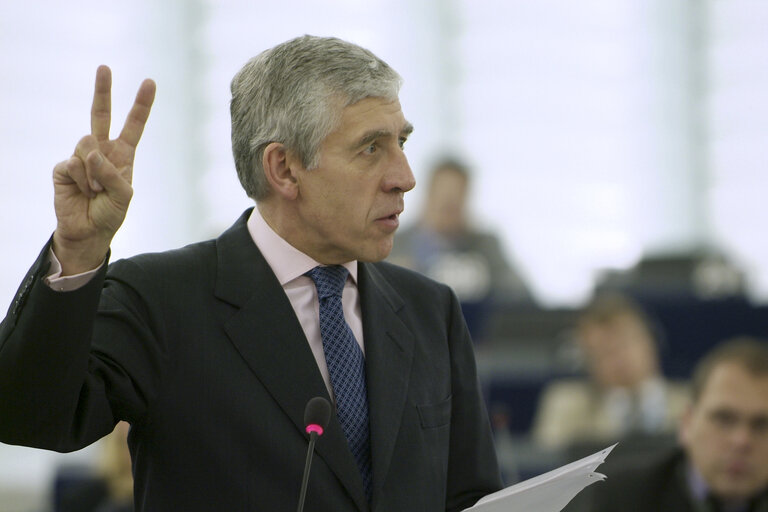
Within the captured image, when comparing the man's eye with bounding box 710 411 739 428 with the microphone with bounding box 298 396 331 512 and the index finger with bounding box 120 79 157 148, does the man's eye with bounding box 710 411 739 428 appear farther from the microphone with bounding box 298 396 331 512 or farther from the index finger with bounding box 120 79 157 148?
the index finger with bounding box 120 79 157 148

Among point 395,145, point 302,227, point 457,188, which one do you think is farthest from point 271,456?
point 457,188

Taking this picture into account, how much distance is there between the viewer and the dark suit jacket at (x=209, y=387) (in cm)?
173

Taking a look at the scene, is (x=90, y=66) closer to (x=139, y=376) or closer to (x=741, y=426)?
(x=741, y=426)

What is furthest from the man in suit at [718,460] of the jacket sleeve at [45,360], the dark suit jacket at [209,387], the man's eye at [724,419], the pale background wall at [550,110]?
the pale background wall at [550,110]

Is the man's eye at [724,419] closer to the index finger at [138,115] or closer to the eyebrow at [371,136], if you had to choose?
the eyebrow at [371,136]

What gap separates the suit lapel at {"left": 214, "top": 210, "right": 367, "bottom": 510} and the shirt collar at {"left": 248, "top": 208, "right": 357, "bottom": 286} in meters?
0.03

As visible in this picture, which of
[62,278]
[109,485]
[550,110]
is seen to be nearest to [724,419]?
[109,485]

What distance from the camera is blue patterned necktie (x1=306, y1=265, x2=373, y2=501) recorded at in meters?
2.03

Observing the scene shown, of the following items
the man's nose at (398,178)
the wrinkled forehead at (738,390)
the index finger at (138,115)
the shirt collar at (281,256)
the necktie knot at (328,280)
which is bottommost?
the wrinkled forehead at (738,390)

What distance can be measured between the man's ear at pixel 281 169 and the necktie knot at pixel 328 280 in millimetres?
141

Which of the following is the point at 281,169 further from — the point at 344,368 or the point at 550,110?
the point at 550,110

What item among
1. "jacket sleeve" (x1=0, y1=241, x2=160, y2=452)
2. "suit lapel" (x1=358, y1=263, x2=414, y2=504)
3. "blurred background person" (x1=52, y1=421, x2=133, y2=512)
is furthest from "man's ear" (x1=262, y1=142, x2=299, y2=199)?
"blurred background person" (x1=52, y1=421, x2=133, y2=512)

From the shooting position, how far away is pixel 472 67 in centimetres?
1005

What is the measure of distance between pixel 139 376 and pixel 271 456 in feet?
0.81
